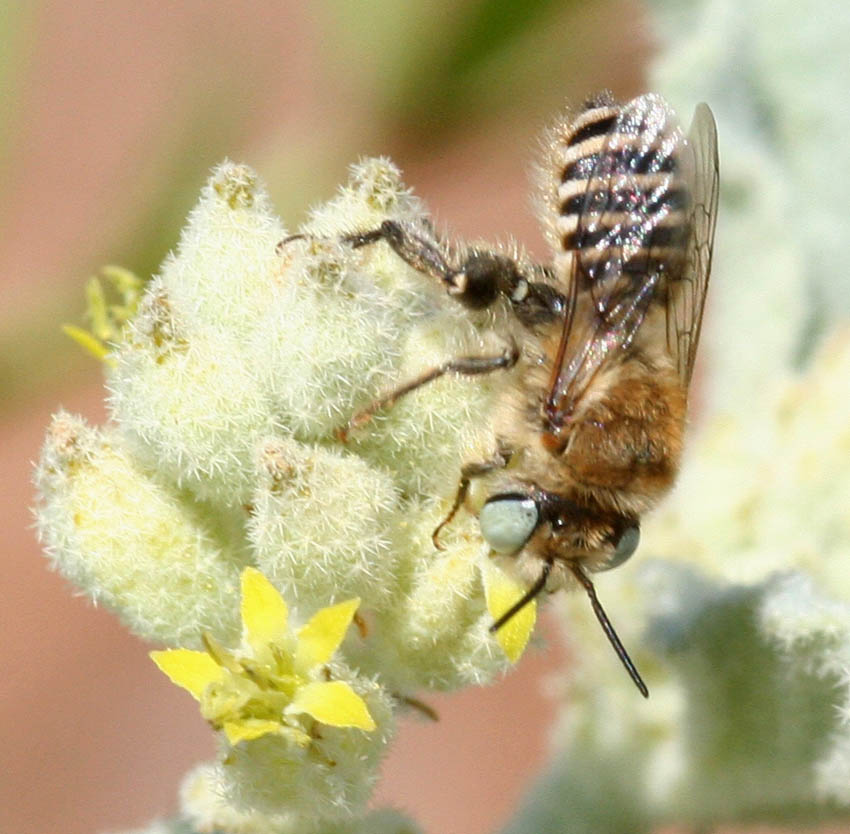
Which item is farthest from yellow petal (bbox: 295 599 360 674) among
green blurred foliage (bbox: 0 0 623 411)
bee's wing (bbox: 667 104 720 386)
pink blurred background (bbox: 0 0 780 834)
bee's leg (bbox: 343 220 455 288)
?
green blurred foliage (bbox: 0 0 623 411)

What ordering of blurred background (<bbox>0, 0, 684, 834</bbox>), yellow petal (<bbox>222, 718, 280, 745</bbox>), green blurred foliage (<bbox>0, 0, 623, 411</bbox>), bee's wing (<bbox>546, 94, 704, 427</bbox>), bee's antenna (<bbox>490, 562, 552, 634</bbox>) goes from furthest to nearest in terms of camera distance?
blurred background (<bbox>0, 0, 684, 834</bbox>) → green blurred foliage (<bbox>0, 0, 623, 411</bbox>) → bee's wing (<bbox>546, 94, 704, 427</bbox>) → bee's antenna (<bbox>490, 562, 552, 634</bbox>) → yellow petal (<bbox>222, 718, 280, 745</bbox>)

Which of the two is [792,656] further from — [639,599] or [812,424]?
[812,424]

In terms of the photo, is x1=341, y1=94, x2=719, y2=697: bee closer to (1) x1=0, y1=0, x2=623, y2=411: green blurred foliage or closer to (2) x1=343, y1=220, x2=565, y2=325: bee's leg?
(2) x1=343, y1=220, x2=565, y2=325: bee's leg

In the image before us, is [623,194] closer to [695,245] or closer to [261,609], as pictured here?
[695,245]

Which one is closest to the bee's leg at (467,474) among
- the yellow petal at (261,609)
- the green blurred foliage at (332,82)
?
the yellow petal at (261,609)

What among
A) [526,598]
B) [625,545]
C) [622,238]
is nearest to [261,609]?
[526,598]

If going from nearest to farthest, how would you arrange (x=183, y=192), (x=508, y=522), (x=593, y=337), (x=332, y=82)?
(x=508, y=522) < (x=593, y=337) < (x=183, y=192) < (x=332, y=82)
